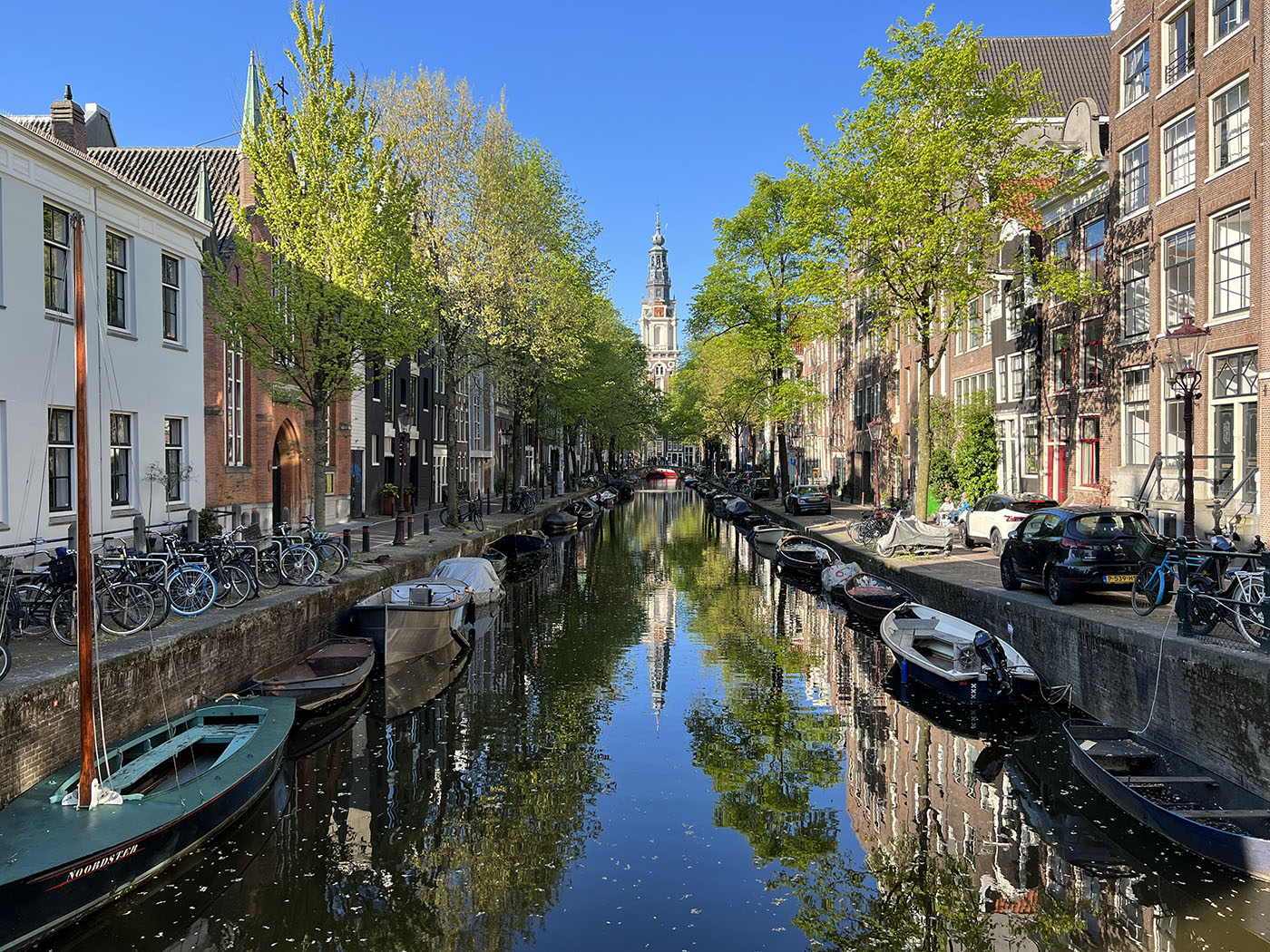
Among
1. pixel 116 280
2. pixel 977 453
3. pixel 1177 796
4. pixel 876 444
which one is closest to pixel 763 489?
pixel 876 444

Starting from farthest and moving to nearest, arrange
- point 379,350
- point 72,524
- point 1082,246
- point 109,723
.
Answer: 1. point 1082,246
2. point 379,350
3. point 72,524
4. point 109,723

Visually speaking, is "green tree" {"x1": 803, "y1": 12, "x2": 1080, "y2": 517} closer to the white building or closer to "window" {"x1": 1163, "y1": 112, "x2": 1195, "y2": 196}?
"window" {"x1": 1163, "y1": 112, "x2": 1195, "y2": 196}

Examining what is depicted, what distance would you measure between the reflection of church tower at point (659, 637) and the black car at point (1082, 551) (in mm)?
6914

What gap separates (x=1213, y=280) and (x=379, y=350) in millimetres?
19979

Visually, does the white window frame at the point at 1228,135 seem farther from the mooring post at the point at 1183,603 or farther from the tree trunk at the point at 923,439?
the mooring post at the point at 1183,603

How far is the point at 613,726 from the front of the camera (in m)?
14.8

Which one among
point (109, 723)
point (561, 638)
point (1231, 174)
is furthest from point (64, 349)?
point (1231, 174)

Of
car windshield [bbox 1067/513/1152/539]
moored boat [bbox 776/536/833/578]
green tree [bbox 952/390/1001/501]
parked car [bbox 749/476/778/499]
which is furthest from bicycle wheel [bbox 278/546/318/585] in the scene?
parked car [bbox 749/476/778/499]

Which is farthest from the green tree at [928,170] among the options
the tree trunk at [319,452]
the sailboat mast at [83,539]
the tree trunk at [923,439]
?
the sailboat mast at [83,539]

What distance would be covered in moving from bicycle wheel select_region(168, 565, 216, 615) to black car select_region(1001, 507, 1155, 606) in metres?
13.9

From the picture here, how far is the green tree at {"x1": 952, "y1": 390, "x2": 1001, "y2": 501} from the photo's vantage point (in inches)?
1378

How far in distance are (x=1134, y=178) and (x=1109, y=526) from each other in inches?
597

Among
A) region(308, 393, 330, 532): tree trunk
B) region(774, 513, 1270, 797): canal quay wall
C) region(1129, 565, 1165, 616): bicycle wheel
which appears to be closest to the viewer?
region(774, 513, 1270, 797): canal quay wall

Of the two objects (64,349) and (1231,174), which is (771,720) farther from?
(1231,174)
